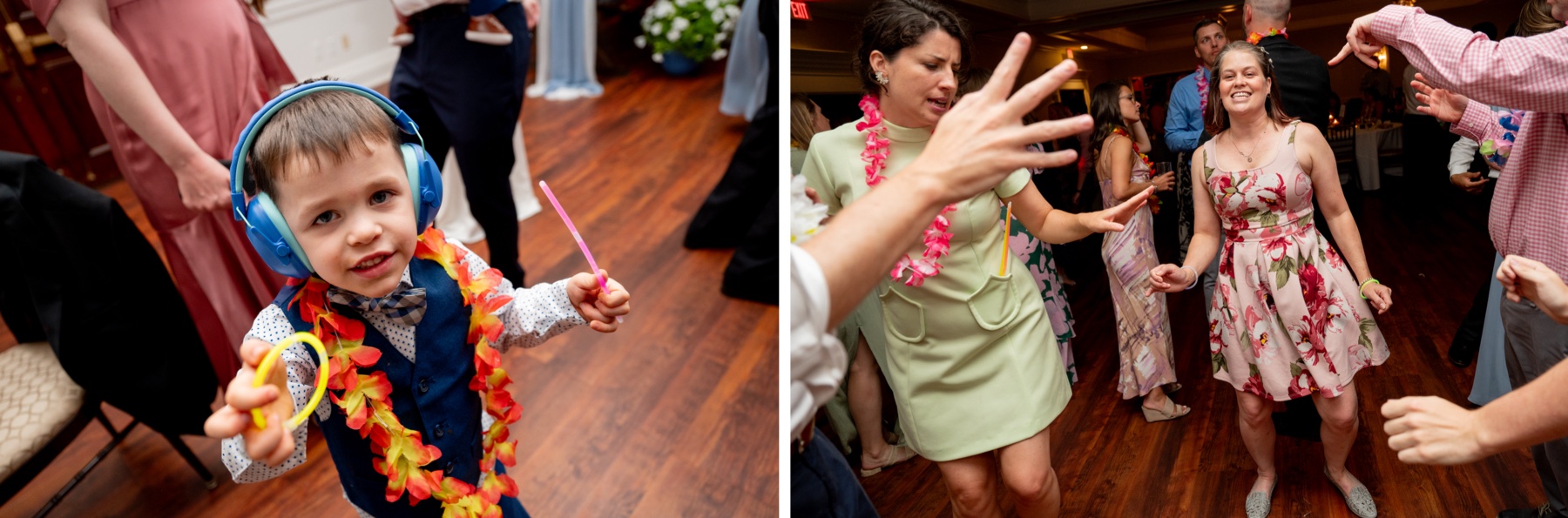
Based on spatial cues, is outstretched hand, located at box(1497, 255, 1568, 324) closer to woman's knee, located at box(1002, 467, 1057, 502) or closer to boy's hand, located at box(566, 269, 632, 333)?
woman's knee, located at box(1002, 467, 1057, 502)

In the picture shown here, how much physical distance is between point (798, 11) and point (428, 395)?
71cm

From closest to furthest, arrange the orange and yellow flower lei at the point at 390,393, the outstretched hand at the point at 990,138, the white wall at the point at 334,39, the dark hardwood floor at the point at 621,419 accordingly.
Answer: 1. the outstretched hand at the point at 990,138
2. the orange and yellow flower lei at the point at 390,393
3. the dark hardwood floor at the point at 621,419
4. the white wall at the point at 334,39

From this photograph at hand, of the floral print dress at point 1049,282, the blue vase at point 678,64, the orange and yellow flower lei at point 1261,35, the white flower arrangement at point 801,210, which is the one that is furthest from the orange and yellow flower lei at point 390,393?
the blue vase at point 678,64

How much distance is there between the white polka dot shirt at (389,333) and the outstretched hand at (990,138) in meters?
0.66

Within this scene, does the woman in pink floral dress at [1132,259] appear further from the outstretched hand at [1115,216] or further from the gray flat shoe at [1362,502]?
the gray flat shoe at [1362,502]

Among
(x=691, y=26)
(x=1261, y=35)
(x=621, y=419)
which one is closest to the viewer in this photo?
(x=1261, y=35)

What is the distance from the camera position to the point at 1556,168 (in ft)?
2.57

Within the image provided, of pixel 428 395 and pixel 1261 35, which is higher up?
pixel 1261 35

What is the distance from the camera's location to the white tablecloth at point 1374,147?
2.79 ft

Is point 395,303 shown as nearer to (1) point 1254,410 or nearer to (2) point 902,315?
(2) point 902,315

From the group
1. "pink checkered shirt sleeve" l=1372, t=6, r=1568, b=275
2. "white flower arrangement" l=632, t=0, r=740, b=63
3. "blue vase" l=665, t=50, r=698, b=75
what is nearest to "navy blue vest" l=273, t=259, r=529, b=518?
"pink checkered shirt sleeve" l=1372, t=6, r=1568, b=275

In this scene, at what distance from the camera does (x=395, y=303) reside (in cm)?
120

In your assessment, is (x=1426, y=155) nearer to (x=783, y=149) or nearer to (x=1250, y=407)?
(x=1250, y=407)

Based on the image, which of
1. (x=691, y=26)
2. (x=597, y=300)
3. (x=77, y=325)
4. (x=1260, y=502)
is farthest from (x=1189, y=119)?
(x=691, y=26)
